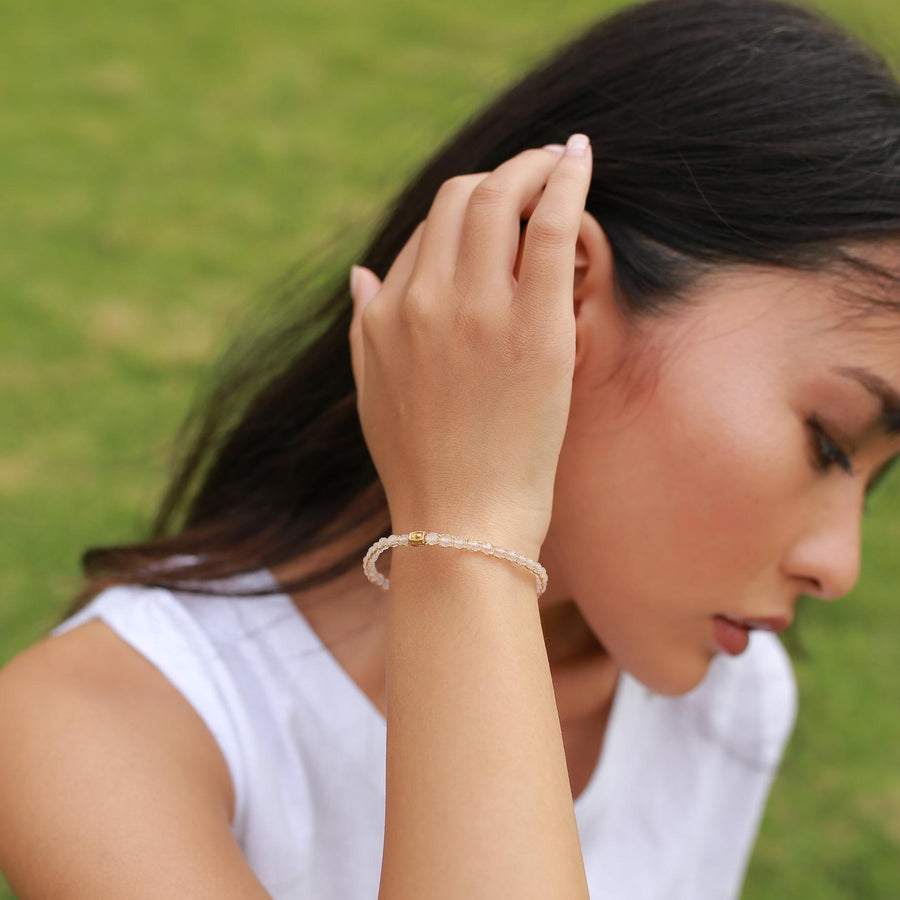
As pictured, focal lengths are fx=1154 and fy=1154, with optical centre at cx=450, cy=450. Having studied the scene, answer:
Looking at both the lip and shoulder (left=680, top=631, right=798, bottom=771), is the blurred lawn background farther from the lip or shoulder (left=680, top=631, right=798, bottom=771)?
shoulder (left=680, top=631, right=798, bottom=771)

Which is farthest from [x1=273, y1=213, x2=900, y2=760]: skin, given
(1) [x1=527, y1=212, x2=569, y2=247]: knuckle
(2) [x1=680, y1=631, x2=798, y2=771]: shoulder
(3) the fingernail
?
(2) [x1=680, y1=631, x2=798, y2=771]: shoulder

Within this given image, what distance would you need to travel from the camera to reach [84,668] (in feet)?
6.05

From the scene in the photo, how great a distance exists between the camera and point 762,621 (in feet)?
6.18

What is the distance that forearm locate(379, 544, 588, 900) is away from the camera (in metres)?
1.39

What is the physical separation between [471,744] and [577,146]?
891mm

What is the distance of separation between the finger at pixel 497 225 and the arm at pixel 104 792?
846 mm

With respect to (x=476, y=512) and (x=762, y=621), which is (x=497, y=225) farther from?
(x=762, y=621)

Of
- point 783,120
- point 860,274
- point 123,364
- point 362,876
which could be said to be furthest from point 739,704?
point 123,364

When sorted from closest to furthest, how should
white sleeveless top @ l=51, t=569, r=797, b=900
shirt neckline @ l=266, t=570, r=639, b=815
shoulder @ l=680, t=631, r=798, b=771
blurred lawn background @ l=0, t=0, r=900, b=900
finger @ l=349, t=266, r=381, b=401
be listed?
finger @ l=349, t=266, r=381, b=401
white sleeveless top @ l=51, t=569, r=797, b=900
shirt neckline @ l=266, t=570, r=639, b=815
shoulder @ l=680, t=631, r=798, b=771
blurred lawn background @ l=0, t=0, r=900, b=900

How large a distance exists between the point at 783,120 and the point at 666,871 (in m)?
1.53

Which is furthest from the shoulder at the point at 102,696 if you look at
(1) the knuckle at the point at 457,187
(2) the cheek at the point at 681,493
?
(1) the knuckle at the point at 457,187

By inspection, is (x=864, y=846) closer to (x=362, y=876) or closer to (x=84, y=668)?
(x=362, y=876)

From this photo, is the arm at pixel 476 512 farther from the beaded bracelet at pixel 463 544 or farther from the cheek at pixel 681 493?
the cheek at pixel 681 493

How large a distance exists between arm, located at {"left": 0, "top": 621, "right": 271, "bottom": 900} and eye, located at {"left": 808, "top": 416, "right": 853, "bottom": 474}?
105 centimetres
